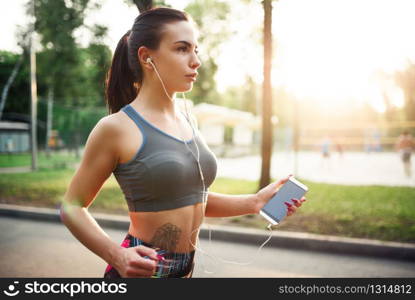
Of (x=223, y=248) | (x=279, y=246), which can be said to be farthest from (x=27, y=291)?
(x=279, y=246)

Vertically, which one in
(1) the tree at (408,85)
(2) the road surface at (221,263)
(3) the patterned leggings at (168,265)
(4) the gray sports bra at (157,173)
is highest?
(1) the tree at (408,85)

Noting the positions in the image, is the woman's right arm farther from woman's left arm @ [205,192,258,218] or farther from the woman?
woman's left arm @ [205,192,258,218]

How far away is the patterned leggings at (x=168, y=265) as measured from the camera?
1.47 metres

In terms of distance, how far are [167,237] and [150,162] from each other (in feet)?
1.00

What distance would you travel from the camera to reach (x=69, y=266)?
15.3 feet

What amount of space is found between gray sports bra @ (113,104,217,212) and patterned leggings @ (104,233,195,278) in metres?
0.14

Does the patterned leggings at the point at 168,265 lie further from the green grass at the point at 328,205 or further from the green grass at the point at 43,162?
the green grass at the point at 43,162

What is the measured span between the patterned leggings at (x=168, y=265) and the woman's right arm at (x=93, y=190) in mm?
138

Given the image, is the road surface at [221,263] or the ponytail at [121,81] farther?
the road surface at [221,263]

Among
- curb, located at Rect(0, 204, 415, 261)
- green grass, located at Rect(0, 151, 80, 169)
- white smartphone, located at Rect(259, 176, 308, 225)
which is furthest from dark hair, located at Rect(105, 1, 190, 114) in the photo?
green grass, located at Rect(0, 151, 80, 169)

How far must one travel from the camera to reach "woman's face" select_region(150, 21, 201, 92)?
1.49 meters

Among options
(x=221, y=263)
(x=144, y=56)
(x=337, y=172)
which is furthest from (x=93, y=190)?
(x=337, y=172)

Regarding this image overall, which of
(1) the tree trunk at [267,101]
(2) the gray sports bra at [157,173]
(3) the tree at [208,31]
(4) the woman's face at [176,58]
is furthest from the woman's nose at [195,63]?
(3) the tree at [208,31]

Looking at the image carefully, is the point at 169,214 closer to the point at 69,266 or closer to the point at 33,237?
the point at 69,266
